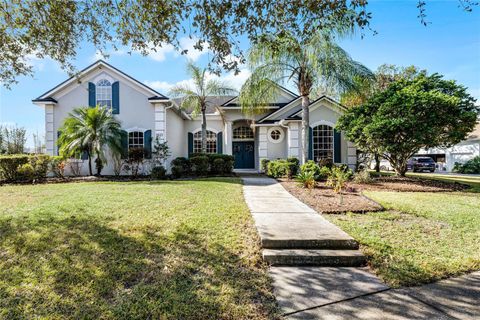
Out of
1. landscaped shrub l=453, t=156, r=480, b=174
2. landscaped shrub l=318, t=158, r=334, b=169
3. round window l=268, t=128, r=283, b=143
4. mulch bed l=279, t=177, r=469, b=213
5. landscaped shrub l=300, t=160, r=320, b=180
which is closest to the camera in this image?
mulch bed l=279, t=177, r=469, b=213

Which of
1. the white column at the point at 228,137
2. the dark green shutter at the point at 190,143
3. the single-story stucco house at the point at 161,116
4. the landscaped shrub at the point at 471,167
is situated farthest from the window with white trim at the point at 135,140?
the landscaped shrub at the point at 471,167

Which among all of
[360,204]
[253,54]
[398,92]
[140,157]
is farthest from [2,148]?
[398,92]

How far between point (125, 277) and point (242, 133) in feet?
58.2

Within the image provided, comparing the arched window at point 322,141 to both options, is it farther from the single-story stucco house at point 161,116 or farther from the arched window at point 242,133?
the arched window at point 242,133

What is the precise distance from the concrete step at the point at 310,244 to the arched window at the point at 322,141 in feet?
41.8

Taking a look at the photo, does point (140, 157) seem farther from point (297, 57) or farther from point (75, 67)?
point (297, 57)

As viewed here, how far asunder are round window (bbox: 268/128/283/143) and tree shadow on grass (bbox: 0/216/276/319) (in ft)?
44.8

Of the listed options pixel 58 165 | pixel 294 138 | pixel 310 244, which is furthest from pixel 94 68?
pixel 310 244

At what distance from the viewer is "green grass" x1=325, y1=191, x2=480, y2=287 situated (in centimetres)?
382

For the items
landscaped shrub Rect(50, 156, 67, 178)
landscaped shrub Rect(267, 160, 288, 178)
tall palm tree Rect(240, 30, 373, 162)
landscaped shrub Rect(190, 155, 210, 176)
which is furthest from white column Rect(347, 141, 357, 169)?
landscaped shrub Rect(50, 156, 67, 178)

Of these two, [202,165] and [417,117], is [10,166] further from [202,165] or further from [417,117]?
[417,117]

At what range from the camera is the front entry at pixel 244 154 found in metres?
20.6

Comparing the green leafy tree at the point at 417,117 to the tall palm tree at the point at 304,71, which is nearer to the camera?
the green leafy tree at the point at 417,117

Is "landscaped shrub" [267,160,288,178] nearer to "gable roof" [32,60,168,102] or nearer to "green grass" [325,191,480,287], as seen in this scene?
"green grass" [325,191,480,287]
